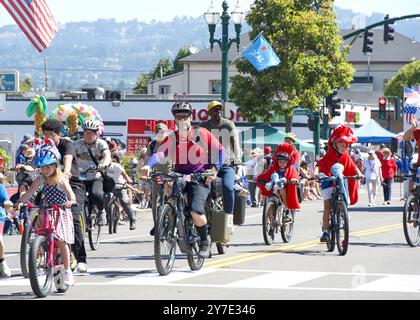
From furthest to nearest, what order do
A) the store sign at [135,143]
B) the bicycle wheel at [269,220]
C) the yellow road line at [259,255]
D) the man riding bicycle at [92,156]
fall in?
the store sign at [135,143], the bicycle wheel at [269,220], the man riding bicycle at [92,156], the yellow road line at [259,255]

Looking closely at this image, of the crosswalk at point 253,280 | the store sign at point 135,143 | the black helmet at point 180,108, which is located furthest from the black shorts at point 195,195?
the store sign at point 135,143

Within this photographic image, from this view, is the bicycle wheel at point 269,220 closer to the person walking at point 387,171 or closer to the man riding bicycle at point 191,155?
the man riding bicycle at point 191,155

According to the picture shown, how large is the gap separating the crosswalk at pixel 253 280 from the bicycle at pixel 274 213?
392 centimetres

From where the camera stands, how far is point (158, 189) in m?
17.5

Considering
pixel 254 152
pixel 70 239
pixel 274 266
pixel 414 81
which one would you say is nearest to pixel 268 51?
pixel 254 152

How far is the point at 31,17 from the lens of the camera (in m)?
24.9

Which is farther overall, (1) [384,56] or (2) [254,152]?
(1) [384,56]

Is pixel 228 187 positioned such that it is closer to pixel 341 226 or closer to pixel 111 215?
pixel 341 226

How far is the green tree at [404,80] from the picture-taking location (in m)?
114

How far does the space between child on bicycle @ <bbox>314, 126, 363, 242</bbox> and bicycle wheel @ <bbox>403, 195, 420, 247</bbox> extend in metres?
0.98

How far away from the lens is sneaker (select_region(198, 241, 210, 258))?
13.6 metres
